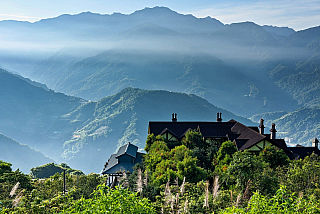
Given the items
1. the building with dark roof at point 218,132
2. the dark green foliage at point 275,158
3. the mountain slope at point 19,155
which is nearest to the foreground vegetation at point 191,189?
the dark green foliage at point 275,158

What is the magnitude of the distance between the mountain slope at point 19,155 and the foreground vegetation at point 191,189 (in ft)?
542

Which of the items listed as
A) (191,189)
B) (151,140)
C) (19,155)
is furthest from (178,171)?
(19,155)

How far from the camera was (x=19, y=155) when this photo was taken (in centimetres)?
18375

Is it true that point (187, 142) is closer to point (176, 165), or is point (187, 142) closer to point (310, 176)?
point (176, 165)

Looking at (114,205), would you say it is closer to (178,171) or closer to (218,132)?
(178,171)

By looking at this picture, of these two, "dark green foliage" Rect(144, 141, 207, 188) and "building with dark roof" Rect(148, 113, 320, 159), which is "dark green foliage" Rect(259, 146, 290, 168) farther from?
"dark green foliage" Rect(144, 141, 207, 188)

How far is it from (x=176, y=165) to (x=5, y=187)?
11080mm

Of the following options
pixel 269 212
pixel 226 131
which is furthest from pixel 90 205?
pixel 226 131

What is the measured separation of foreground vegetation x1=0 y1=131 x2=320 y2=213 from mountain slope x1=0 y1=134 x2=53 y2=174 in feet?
542

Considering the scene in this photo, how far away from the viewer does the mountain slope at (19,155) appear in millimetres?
178000

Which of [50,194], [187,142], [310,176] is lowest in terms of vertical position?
[50,194]

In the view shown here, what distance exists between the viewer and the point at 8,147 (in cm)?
18275

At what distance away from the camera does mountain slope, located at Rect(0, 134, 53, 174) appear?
178000 millimetres

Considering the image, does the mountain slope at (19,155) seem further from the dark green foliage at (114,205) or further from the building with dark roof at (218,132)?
the dark green foliage at (114,205)
